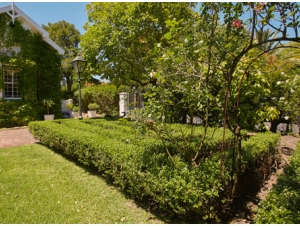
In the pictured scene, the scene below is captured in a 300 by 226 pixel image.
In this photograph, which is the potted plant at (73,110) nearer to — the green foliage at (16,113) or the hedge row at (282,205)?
the green foliage at (16,113)

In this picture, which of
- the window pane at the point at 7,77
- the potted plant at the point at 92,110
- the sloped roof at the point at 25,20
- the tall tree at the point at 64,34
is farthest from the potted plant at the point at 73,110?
the tall tree at the point at 64,34

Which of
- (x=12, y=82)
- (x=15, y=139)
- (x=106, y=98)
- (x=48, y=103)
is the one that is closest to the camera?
(x=15, y=139)

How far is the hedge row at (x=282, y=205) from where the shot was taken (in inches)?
80.3

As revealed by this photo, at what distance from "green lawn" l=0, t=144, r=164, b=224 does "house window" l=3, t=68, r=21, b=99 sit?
325 inches

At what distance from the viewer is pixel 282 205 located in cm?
223

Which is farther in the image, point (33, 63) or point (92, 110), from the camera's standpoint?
point (92, 110)

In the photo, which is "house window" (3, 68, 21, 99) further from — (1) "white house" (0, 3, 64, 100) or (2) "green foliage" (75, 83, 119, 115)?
(2) "green foliage" (75, 83, 119, 115)

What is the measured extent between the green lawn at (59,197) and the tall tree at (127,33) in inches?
209

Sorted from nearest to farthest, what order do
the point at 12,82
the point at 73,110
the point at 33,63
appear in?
the point at 33,63, the point at 12,82, the point at 73,110

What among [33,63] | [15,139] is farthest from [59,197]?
[33,63]

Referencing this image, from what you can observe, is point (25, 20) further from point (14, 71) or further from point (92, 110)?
point (92, 110)

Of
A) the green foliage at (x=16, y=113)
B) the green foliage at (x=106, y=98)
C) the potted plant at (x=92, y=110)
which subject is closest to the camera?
the green foliage at (x=16, y=113)

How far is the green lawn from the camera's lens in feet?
10.3

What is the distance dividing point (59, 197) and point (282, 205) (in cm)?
353
